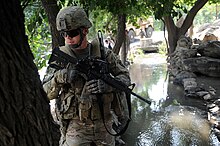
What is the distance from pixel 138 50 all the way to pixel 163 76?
662 centimetres

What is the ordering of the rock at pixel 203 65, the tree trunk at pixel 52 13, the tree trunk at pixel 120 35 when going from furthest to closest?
the rock at pixel 203 65 < the tree trunk at pixel 120 35 < the tree trunk at pixel 52 13

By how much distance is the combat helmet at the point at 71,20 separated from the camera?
2550 millimetres

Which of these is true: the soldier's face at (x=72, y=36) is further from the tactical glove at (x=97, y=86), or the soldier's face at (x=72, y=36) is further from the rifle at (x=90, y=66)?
the tactical glove at (x=97, y=86)

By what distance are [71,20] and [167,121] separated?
4.87m

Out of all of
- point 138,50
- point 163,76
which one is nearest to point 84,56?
point 163,76

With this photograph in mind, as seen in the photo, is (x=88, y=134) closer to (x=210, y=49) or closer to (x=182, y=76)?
(x=182, y=76)

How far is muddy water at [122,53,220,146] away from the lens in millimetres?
5929

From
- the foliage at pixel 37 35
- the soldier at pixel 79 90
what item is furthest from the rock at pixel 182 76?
the soldier at pixel 79 90

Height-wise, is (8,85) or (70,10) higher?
(70,10)

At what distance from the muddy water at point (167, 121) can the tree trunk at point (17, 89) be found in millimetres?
4647

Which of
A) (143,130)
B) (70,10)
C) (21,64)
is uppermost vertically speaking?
(70,10)

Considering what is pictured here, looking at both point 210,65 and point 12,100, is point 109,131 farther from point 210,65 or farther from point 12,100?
point 210,65

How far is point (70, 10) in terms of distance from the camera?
8.71ft

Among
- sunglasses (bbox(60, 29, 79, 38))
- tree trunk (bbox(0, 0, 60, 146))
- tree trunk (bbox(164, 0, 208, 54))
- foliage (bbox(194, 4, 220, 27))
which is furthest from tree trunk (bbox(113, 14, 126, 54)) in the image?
foliage (bbox(194, 4, 220, 27))
